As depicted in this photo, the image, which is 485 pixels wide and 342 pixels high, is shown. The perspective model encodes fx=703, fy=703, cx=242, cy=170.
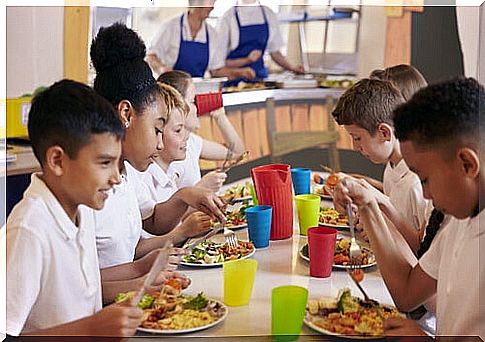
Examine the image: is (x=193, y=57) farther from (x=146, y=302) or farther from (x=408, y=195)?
(x=146, y=302)

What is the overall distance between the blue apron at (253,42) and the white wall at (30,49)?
5.64 ft

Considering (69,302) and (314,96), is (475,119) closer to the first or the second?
(69,302)

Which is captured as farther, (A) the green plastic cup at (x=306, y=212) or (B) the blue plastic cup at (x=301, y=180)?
(B) the blue plastic cup at (x=301, y=180)

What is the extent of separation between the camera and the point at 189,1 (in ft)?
11.6

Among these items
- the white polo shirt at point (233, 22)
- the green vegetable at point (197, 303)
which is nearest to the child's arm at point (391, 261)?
the green vegetable at point (197, 303)

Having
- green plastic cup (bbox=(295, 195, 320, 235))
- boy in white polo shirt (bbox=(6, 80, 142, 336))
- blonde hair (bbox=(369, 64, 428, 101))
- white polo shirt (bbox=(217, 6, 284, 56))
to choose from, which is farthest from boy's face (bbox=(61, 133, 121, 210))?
white polo shirt (bbox=(217, 6, 284, 56))

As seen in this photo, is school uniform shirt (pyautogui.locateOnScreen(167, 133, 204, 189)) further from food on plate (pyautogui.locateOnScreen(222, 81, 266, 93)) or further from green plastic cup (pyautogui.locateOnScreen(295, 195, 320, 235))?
food on plate (pyautogui.locateOnScreen(222, 81, 266, 93))

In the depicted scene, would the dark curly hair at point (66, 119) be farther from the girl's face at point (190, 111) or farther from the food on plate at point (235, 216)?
the girl's face at point (190, 111)

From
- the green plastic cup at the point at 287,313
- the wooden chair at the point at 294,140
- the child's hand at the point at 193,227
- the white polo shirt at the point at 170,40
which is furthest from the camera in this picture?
the white polo shirt at the point at 170,40

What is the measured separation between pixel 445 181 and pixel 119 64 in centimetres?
48

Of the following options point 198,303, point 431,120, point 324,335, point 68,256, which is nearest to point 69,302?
point 68,256

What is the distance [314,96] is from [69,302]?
2.42 metres

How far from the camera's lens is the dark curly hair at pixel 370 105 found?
3.72 ft

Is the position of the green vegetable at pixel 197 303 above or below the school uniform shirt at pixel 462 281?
below
